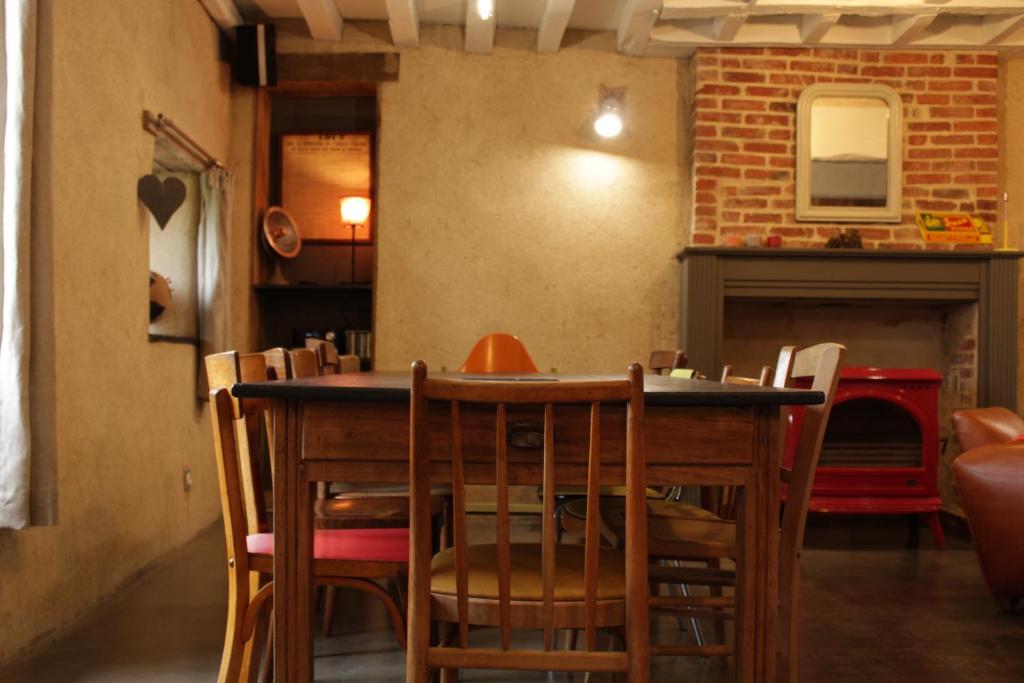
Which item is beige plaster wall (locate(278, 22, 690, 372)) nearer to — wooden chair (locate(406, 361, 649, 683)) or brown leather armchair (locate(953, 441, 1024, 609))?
brown leather armchair (locate(953, 441, 1024, 609))

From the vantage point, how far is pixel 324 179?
5684mm

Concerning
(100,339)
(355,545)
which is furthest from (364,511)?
(100,339)

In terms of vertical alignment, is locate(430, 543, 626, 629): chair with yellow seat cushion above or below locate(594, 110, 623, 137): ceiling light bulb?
below

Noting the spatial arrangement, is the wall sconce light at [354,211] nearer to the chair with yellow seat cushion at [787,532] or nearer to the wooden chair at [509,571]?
the chair with yellow seat cushion at [787,532]

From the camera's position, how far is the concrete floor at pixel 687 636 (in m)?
2.46

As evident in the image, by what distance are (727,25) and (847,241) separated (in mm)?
1405

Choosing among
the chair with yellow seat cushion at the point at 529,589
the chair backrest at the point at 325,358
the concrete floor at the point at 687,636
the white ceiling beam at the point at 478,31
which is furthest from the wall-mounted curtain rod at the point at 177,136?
the chair with yellow seat cushion at the point at 529,589

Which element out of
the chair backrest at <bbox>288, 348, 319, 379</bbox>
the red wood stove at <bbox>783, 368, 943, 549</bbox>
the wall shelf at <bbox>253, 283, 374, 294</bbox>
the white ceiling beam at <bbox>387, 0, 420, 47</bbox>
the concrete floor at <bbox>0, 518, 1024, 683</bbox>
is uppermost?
the white ceiling beam at <bbox>387, 0, 420, 47</bbox>

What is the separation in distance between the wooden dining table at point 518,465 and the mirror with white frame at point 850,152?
12.2ft

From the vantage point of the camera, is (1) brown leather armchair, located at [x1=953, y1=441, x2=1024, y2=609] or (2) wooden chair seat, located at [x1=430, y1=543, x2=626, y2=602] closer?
(2) wooden chair seat, located at [x1=430, y1=543, x2=626, y2=602]

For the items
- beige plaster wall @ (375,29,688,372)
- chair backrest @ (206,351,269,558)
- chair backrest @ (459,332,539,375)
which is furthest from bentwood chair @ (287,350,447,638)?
beige plaster wall @ (375,29,688,372)

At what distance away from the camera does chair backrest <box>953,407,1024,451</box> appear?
Answer: 11.3 feet

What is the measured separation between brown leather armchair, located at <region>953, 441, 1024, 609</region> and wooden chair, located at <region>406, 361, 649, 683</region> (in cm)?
221

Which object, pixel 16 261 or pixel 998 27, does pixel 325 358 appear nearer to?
pixel 16 261
